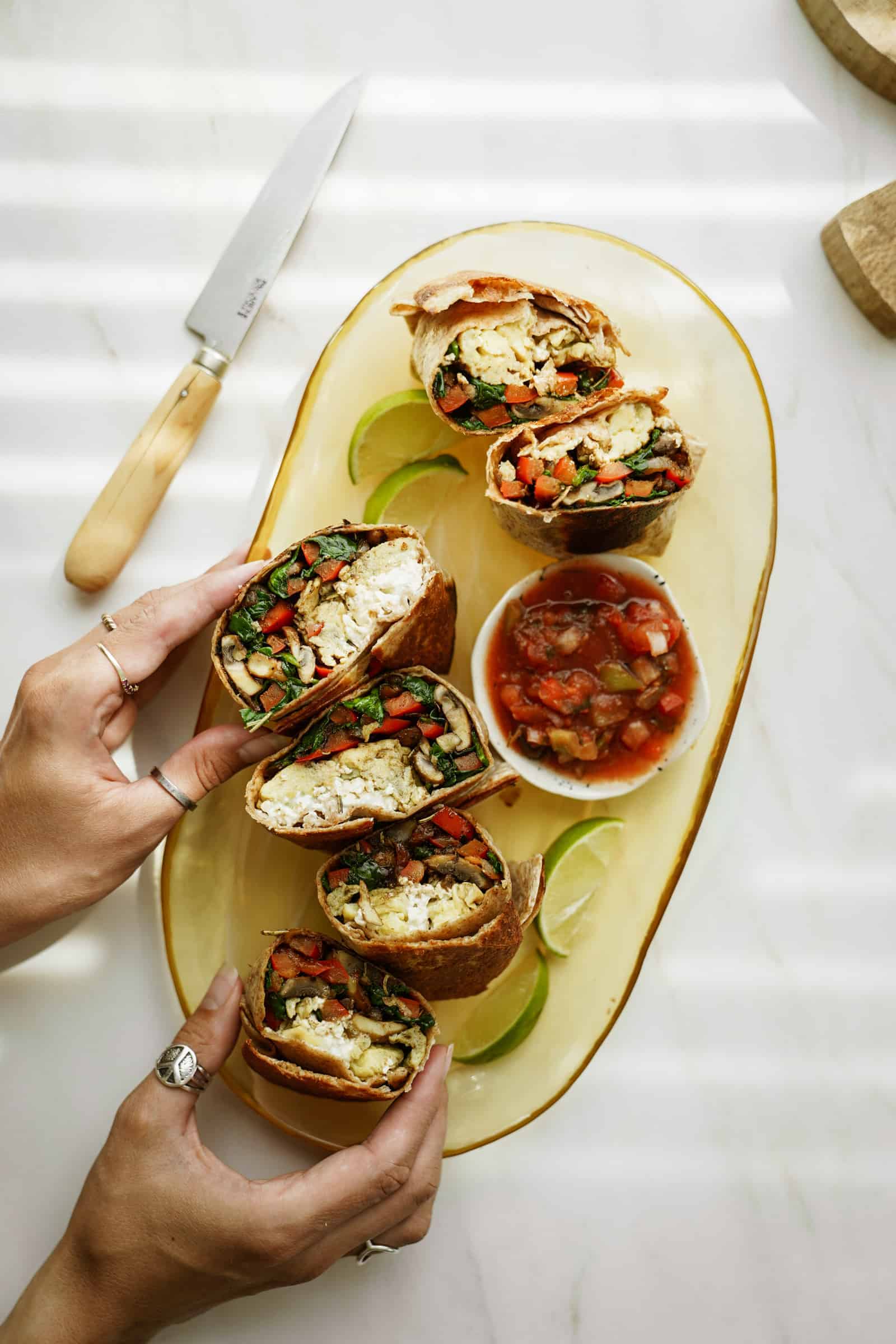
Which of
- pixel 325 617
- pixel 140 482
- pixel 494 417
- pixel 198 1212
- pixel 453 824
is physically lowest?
pixel 198 1212

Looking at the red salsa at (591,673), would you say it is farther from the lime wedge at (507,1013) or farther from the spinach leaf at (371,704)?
the lime wedge at (507,1013)

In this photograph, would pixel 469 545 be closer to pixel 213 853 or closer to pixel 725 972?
pixel 213 853

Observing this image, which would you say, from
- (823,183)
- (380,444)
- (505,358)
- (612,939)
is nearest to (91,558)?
(380,444)

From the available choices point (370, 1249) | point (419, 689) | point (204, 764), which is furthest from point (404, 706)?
point (370, 1249)

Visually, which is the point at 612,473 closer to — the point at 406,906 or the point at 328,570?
the point at 328,570

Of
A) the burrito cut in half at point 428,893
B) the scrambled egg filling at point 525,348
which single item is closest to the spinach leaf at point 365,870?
the burrito cut in half at point 428,893
